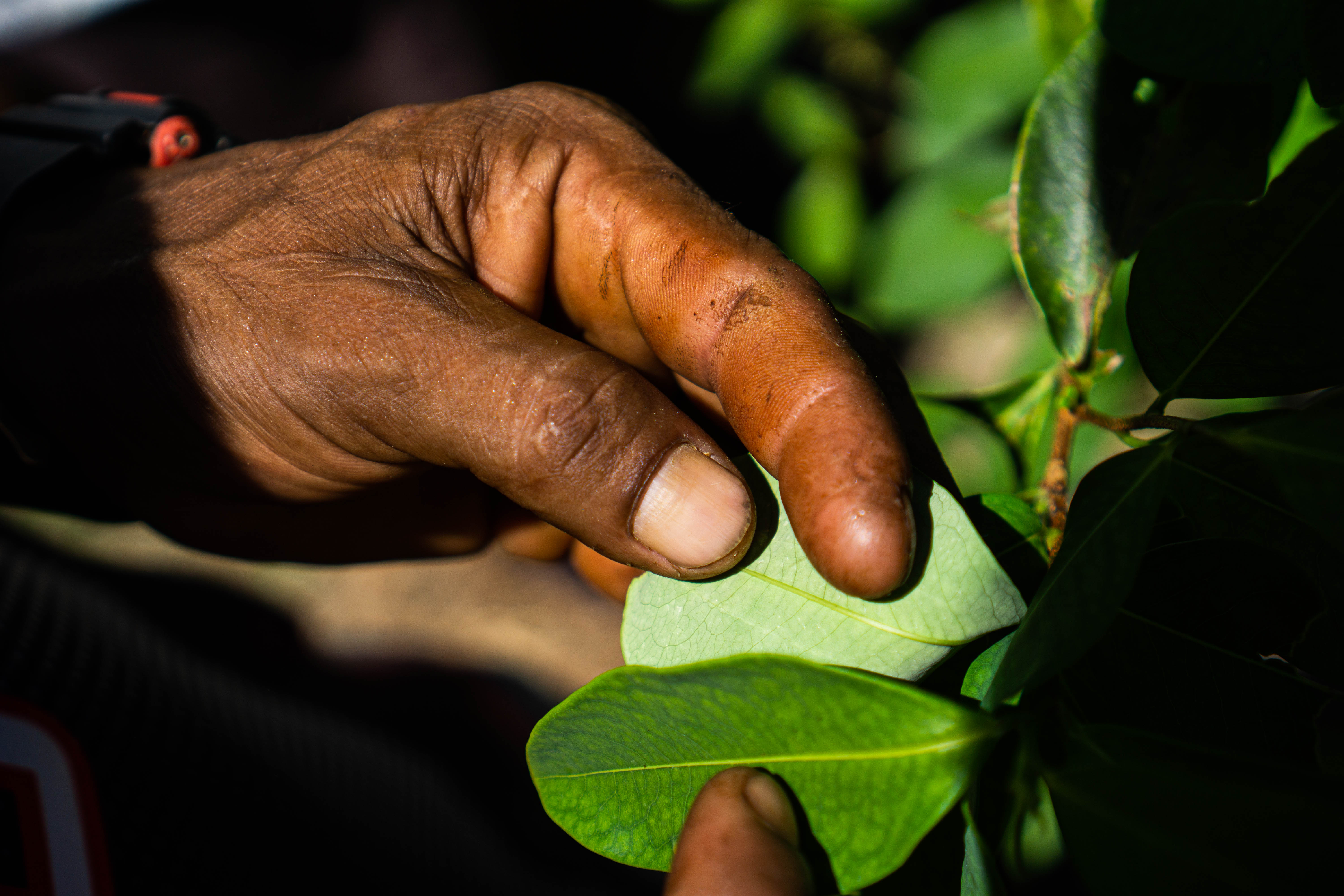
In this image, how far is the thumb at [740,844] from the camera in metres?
0.63

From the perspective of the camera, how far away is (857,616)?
2.52ft

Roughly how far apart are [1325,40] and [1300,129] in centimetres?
48

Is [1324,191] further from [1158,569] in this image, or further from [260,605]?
[260,605]

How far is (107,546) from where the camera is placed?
8.76 feet

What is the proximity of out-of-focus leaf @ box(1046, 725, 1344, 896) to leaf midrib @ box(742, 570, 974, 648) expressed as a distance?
0.14m

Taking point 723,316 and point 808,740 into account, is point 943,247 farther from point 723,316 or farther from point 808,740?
point 808,740

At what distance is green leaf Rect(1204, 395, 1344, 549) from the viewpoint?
1.81ft

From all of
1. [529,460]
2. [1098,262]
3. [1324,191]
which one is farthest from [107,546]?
[1324,191]

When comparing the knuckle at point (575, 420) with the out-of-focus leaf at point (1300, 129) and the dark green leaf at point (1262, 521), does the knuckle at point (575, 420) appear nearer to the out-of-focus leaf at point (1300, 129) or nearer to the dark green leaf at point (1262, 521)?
the dark green leaf at point (1262, 521)

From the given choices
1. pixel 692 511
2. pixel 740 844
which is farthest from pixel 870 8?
pixel 740 844

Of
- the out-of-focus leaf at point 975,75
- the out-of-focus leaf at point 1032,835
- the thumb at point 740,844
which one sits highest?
the out-of-focus leaf at point 975,75

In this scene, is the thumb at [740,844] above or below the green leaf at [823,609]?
below

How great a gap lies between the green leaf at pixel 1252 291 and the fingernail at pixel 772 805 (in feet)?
1.72

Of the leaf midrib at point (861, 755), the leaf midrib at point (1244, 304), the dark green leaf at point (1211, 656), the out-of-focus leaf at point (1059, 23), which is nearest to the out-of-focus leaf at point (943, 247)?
the out-of-focus leaf at point (1059, 23)
